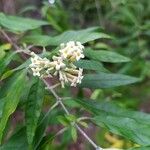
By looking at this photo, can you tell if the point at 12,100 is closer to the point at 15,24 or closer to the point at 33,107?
the point at 33,107

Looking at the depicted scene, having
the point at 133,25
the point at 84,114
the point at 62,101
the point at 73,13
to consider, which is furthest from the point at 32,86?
the point at 73,13

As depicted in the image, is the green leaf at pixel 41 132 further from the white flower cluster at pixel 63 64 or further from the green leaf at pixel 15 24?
the green leaf at pixel 15 24

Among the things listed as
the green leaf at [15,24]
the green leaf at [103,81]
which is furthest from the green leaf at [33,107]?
the green leaf at [15,24]

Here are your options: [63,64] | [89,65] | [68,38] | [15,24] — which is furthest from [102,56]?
[15,24]

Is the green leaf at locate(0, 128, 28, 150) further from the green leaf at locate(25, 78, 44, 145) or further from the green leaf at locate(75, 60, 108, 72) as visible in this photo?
the green leaf at locate(75, 60, 108, 72)

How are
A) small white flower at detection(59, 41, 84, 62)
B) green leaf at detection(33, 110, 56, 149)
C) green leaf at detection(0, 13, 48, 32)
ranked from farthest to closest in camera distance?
green leaf at detection(0, 13, 48, 32)
green leaf at detection(33, 110, 56, 149)
small white flower at detection(59, 41, 84, 62)

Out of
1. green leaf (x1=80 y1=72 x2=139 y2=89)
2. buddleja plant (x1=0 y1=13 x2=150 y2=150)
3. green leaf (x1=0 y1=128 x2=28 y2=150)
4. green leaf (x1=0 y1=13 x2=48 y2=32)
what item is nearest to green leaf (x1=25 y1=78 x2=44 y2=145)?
buddleja plant (x1=0 y1=13 x2=150 y2=150)
